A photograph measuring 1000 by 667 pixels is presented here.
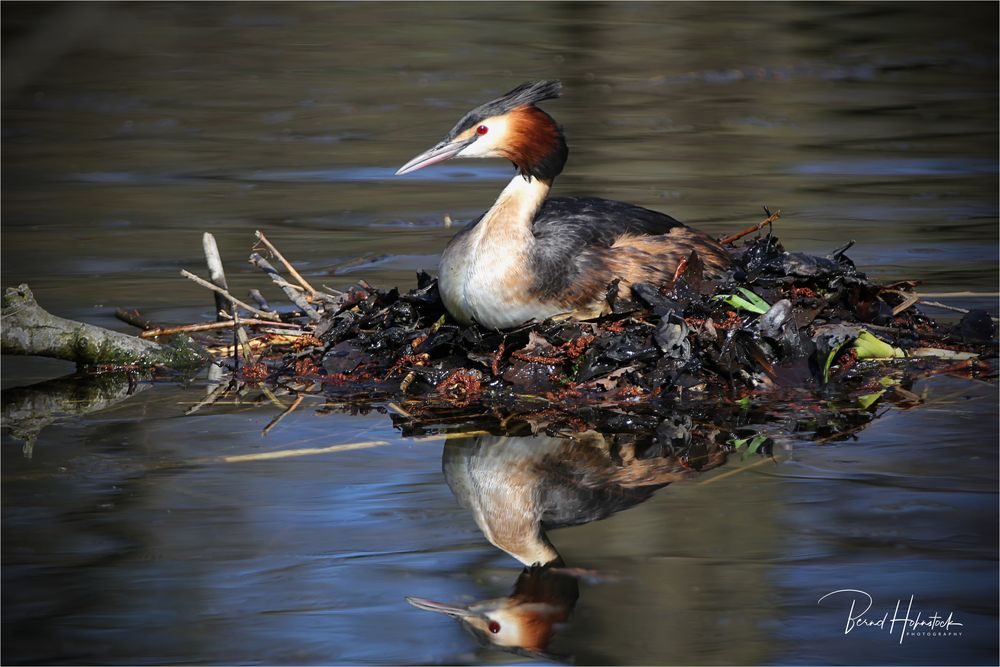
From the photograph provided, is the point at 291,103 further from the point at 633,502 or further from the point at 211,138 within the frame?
the point at 633,502

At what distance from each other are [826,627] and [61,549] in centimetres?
224

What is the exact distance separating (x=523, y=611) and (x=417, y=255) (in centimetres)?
480

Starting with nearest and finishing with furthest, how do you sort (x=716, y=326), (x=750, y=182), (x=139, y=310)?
(x=716, y=326) → (x=139, y=310) → (x=750, y=182)

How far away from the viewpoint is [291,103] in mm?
15156

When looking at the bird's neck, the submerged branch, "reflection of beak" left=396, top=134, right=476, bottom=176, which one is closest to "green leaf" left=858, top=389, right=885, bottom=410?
the bird's neck

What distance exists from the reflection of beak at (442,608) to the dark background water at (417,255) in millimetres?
72

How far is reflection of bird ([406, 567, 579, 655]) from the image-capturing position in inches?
151

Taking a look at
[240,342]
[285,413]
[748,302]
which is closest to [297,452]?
[285,413]

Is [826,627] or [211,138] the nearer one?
[826,627]

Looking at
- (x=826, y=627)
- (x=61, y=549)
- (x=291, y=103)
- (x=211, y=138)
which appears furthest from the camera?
(x=291, y=103)

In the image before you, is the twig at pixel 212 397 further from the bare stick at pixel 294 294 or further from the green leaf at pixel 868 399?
the green leaf at pixel 868 399

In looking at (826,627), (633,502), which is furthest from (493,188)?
(826,627)

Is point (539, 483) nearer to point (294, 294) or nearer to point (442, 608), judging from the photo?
point (442, 608)

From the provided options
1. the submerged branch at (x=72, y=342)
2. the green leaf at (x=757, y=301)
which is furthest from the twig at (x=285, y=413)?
the green leaf at (x=757, y=301)
